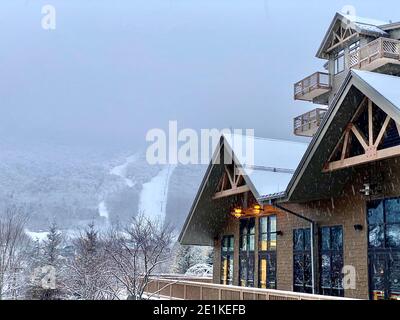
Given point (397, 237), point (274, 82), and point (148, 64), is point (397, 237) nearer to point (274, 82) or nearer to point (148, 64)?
point (274, 82)

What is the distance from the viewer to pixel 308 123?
61.6ft

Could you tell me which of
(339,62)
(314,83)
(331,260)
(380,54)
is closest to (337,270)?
(331,260)

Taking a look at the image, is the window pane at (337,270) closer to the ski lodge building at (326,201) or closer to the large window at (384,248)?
the ski lodge building at (326,201)

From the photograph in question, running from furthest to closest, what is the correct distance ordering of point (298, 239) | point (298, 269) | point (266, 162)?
point (266, 162) < point (298, 239) < point (298, 269)

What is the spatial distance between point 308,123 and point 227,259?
A: 7082 mm

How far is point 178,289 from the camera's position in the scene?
1095cm

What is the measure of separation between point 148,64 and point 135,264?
507 ft

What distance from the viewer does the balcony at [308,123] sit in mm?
18072

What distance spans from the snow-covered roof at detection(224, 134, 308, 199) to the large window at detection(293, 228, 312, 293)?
4.21ft

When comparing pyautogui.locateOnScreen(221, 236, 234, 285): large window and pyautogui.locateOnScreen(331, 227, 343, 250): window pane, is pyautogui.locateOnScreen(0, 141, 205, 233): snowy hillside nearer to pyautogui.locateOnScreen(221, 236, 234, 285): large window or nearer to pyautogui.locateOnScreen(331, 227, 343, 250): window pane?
pyautogui.locateOnScreen(221, 236, 234, 285): large window

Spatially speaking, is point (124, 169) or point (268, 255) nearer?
point (268, 255)
